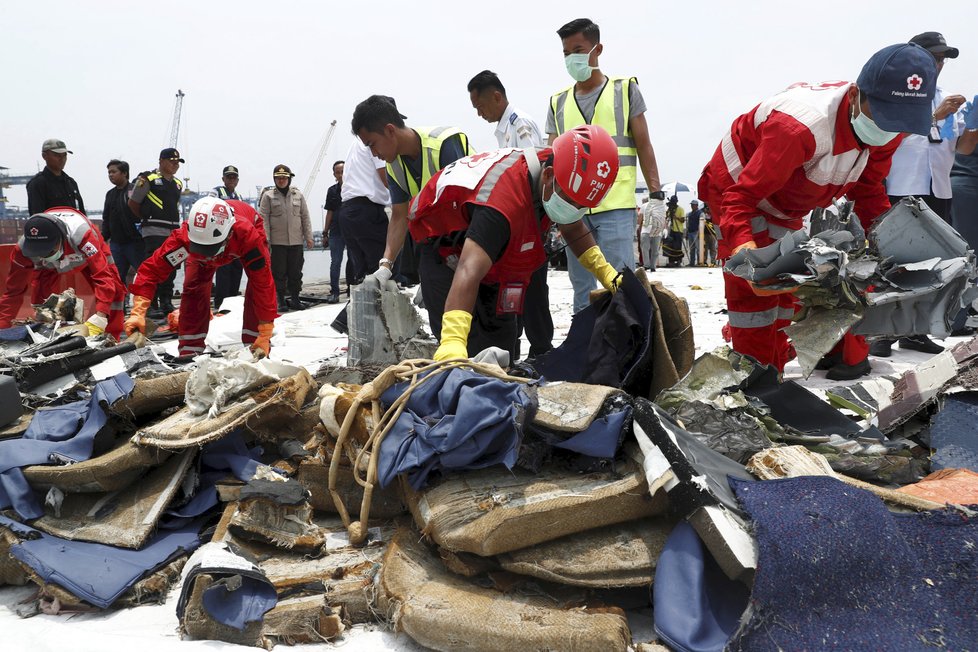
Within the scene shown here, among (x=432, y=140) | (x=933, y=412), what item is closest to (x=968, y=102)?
(x=933, y=412)

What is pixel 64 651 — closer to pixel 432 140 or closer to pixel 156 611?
pixel 156 611

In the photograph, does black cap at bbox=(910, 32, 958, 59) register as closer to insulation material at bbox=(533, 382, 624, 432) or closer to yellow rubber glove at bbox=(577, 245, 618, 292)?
yellow rubber glove at bbox=(577, 245, 618, 292)

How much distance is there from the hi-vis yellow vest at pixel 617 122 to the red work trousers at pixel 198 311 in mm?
2361

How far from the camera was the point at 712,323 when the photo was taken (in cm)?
536

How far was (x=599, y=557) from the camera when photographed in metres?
1.58

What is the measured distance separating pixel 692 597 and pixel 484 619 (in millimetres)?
442

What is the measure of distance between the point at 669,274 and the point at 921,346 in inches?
240

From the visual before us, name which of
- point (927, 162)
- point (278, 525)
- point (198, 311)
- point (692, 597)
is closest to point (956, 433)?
point (692, 597)

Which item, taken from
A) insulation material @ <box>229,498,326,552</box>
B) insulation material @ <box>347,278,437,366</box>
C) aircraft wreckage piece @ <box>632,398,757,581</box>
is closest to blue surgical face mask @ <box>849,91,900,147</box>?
aircraft wreckage piece @ <box>632,398,757,581</box>

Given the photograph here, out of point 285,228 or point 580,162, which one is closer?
point 580,162

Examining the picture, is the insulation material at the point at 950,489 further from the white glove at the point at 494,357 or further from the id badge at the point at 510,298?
the id badge at the point at 510,298

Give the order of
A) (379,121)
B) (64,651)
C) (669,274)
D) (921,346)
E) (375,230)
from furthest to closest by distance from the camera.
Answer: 1. (669,274)
2. (375,230)
3. (921,346)
4. (379,121)
5. (64,651)

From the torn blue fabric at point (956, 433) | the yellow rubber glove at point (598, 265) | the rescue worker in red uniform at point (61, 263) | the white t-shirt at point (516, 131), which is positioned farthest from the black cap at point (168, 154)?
A: the torn blue fabric at point (956, 433)

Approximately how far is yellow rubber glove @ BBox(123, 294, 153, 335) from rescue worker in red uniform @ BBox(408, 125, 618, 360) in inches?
78.5
